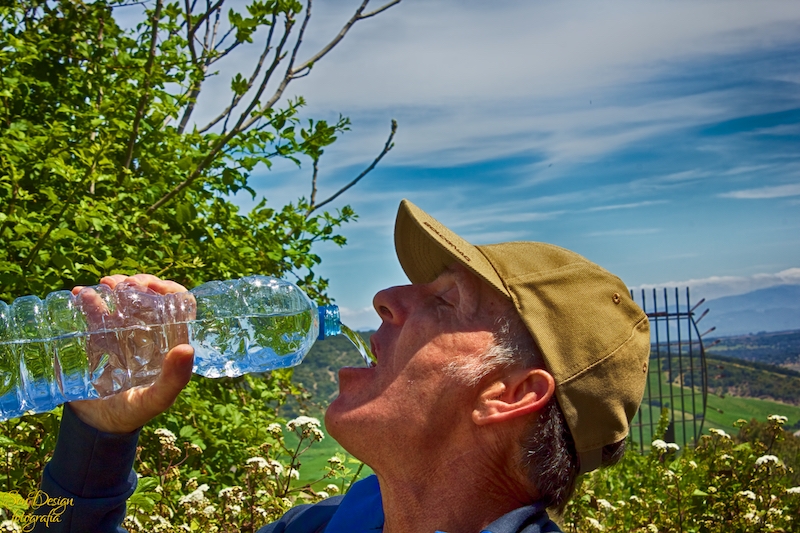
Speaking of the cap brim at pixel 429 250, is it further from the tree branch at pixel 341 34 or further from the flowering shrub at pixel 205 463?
the tree branch at pixel 341 34

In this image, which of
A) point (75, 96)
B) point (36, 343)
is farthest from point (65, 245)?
point (75, 96)

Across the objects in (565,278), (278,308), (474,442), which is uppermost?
(565,278)

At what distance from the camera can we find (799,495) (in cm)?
337

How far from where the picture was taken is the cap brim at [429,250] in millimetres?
1875

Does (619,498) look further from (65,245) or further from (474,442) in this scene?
(65,245)

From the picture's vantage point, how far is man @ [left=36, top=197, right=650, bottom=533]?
1.82 m

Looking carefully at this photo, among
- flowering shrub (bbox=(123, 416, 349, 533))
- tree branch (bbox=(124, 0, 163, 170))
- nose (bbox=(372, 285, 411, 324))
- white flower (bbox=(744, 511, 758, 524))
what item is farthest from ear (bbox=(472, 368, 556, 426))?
tree branch (bbox=(124, 0, 163, 170))

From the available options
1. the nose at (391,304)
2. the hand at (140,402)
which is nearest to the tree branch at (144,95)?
the hand at (140,402)

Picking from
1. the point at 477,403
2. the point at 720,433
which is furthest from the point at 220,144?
the point at 720,433

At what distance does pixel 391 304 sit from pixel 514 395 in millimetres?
400

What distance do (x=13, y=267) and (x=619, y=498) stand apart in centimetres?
317

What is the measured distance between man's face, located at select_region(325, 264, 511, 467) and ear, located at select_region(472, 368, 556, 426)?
0.04 meters

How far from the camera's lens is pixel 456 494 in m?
1.83

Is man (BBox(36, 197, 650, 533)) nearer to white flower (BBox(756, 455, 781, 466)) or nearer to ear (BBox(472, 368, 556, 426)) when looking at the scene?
ear (BBox(472, 368, 556, 426))
